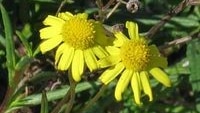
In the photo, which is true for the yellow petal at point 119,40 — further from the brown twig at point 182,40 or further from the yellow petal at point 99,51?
the brown twig at point 182,40

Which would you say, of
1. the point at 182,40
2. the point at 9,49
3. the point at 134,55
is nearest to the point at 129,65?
the point at 134,55

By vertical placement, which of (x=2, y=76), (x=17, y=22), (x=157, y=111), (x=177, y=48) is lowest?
(x=157, y=111)

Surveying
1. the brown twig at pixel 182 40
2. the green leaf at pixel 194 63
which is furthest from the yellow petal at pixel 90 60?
the green leaf at pixel 194 63

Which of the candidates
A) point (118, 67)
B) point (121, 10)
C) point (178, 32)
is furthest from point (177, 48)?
point (118, 67)

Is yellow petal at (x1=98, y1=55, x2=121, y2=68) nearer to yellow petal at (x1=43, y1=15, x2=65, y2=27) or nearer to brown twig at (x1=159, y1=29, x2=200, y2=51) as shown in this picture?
yellow petal at (x1=43, y1=15, x2=65, y2=27)

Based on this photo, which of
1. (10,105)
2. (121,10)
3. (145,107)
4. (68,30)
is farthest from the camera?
(121,10)

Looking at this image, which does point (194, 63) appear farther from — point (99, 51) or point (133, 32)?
point (99, 51)

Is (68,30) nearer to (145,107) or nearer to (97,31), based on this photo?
(97,31)
